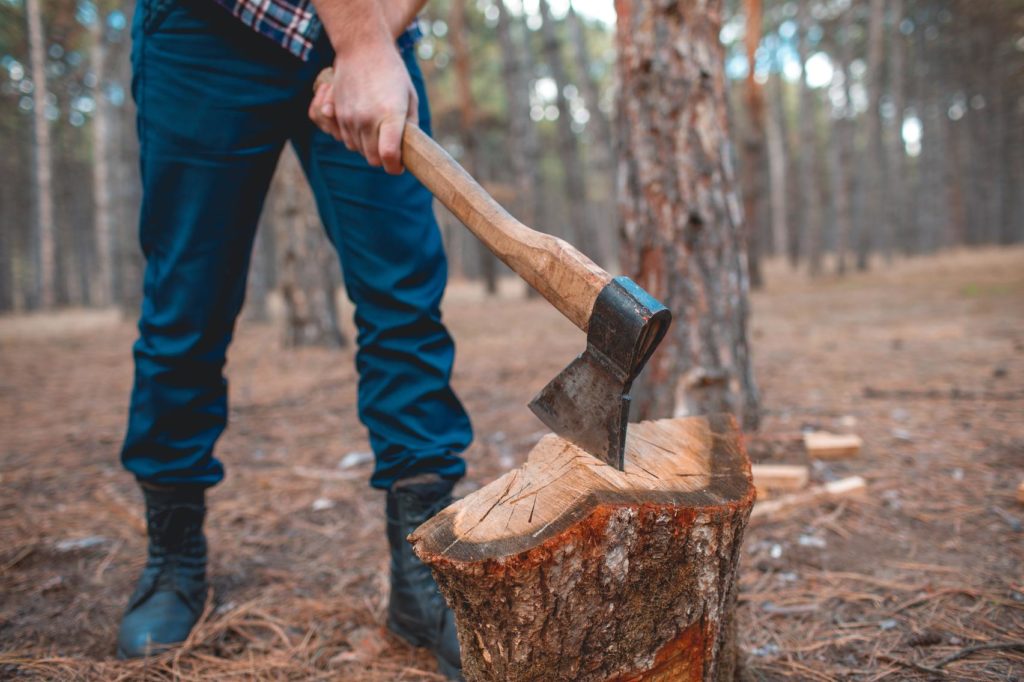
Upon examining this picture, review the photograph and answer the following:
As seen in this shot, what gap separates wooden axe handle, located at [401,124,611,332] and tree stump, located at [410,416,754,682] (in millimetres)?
316

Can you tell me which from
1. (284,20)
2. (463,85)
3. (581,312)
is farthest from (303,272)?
(463,85)

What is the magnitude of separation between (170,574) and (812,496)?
211 cm

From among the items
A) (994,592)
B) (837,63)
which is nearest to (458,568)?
(994,592)

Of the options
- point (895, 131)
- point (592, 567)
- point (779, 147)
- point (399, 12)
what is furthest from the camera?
point (779, 147)

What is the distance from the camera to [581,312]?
1152 millimetres

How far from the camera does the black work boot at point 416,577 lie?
4.84ft

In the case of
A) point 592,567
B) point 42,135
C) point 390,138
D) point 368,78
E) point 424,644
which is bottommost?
point 424,644

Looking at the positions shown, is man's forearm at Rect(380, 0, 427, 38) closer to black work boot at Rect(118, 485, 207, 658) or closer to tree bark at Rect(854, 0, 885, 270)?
black work boot at Rect(118, 485, 207, 658)

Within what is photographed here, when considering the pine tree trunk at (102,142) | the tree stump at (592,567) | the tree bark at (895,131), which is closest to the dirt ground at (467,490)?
the tree stump at (592,567)

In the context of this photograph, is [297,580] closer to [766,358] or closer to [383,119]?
[383,119]

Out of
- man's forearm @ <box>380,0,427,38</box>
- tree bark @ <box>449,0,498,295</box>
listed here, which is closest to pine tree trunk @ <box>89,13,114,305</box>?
tree bark @ <box>449,0,498,295</box>

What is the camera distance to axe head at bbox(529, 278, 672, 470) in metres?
1.07

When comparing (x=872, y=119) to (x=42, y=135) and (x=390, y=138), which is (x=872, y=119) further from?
(x=42, y=135)

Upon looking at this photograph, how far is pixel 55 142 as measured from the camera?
1962 cm
